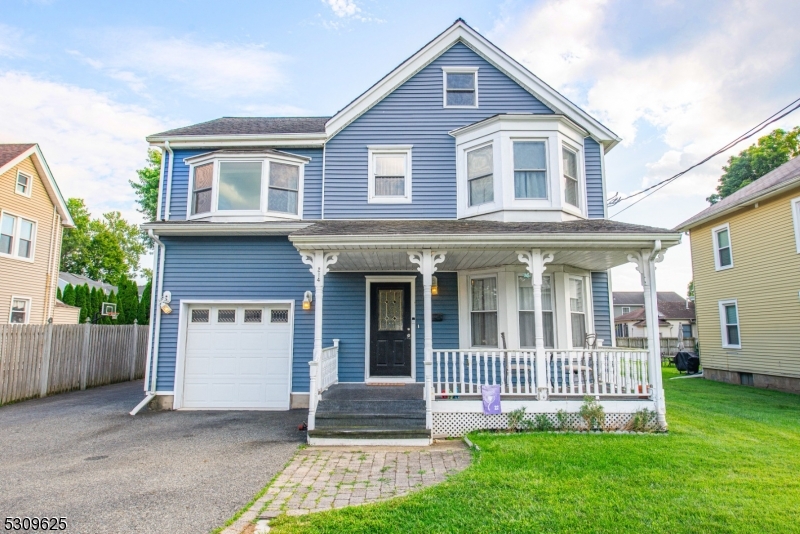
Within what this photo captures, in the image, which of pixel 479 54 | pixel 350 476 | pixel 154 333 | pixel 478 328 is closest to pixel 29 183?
Answer: pixel 154 333

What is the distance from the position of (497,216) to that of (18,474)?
8.36 m

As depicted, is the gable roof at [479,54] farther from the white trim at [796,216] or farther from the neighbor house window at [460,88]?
the white trim at [796,216]

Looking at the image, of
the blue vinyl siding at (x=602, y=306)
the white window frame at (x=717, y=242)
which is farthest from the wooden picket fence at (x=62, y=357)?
the white window frame at (x=717, y=242)

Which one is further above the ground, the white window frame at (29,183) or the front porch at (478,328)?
the white window frame at (29,183)

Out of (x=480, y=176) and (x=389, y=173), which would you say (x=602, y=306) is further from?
(x=389, y=173)

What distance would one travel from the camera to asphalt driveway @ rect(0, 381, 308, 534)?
156 inches

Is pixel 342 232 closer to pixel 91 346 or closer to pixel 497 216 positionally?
pixel 497 216

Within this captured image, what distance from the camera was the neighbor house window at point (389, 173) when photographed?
962 centimetres

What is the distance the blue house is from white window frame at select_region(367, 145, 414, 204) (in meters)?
0.05

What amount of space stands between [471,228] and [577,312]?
328 centimetres

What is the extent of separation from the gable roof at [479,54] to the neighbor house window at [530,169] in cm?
166

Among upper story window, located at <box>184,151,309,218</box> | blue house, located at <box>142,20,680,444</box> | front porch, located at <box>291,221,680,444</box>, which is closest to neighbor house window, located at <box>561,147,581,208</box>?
blue house, located at <box>142,20,680,444</box>

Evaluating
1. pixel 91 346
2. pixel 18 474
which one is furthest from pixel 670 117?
pixel 91 346

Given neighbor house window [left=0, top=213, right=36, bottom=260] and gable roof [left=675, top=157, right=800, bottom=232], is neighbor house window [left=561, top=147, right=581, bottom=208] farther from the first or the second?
neighbor house window [left=0, top=213, right=36, bottom=260]
